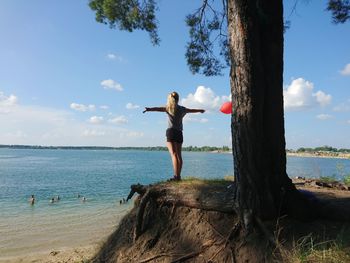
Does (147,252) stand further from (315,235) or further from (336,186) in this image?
(336,186)

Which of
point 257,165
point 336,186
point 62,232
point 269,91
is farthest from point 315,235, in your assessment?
point 62,232

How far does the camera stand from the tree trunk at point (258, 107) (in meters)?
5.55

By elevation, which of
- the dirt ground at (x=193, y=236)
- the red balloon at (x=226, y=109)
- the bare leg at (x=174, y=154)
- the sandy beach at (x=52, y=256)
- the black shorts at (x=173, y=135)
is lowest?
the sandy beach at (x=52, y=256)

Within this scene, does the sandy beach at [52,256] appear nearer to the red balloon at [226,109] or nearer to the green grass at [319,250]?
the red balloon at [226,109]

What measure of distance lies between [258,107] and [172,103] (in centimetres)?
299

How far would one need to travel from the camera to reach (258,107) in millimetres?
5555

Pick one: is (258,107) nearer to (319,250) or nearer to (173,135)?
(319,250)

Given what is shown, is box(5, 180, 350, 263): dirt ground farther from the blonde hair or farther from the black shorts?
the blonde hair

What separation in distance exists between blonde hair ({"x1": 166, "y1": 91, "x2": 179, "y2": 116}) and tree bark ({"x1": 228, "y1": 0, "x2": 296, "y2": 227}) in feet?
8.56

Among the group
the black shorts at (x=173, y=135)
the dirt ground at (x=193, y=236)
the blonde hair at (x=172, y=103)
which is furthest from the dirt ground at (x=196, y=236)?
the blonde hair at (x=172, y=103)

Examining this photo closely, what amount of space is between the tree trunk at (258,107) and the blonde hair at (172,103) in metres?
2.60

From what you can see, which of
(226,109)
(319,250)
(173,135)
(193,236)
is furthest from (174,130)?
(319,250)

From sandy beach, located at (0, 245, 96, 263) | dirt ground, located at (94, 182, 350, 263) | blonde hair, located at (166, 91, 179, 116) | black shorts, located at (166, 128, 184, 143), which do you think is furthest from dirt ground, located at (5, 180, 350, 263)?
sandy beach, located at (0, 245, 96, 263)

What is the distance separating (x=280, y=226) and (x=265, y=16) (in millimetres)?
3302
